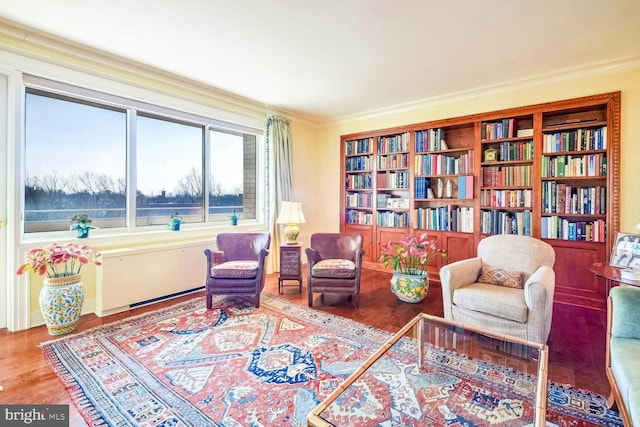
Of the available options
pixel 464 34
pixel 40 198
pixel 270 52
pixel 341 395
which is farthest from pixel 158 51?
pixel 341 395

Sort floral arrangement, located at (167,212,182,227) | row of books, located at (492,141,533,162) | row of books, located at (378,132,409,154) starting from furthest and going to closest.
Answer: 1. row of books, located at (378,132,409,154)
2. floral arrangement, located at (167,212,182,227)
3. row of books, located at (492,141,533,162)

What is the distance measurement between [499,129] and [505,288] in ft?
7.18

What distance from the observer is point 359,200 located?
16.7 feet

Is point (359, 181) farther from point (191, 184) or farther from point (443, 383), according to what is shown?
point (443, 383)

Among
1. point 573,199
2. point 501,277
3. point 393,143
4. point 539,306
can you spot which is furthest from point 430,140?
point 539,306

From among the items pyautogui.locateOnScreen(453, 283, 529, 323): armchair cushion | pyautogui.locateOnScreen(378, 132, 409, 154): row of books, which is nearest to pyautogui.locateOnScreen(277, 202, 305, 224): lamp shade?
pyautogui.locateOnScreen(378, 132, 409, 154): row of books

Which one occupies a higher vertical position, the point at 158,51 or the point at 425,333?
the point at 158,51

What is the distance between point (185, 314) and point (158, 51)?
100 inches

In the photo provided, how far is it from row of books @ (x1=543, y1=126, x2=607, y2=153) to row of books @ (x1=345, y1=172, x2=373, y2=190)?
2350 millimetres

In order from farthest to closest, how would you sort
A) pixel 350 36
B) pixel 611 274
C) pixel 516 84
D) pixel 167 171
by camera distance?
pixel 167 171
pixel 516 84
pixel 350 36
pixel 611 274

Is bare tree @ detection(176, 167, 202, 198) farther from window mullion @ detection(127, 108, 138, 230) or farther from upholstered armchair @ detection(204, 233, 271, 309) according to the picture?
upholstered armchair @ detection(204, 233, 271, 309)

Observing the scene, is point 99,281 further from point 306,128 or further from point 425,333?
point 306,128

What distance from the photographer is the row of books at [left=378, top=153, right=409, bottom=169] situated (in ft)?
14.8

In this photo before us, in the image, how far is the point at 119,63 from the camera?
9.93ft
